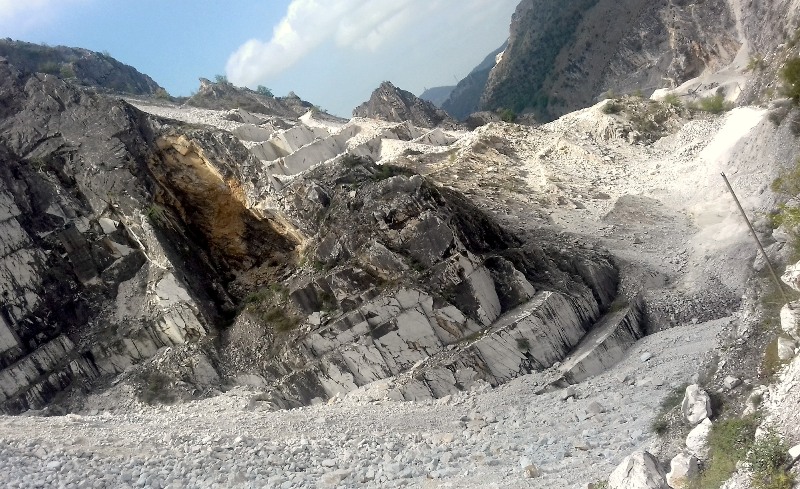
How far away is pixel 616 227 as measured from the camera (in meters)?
32.7

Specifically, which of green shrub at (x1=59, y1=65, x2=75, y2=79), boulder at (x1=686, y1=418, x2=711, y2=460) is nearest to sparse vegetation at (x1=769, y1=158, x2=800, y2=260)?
boulder at (x1=686, y1=418, x2=711, y2=460)

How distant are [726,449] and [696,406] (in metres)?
1.94

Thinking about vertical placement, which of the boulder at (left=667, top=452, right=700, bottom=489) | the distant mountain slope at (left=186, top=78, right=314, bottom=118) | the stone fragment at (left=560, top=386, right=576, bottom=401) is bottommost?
the stone fragment at (left=560, top=386, right=576, bottom=401)

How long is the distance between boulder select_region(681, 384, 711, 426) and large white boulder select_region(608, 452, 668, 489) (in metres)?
1.63

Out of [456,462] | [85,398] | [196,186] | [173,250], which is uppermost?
[196,186]

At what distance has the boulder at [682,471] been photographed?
10758 millimetres

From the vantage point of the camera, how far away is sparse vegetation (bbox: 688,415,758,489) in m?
10.3

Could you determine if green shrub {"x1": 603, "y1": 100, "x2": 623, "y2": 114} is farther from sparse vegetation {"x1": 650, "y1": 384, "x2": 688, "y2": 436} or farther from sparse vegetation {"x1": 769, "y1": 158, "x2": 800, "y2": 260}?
sparse vegetation {"x1": 650, "y1": 384, "x2": 688, "y2": 436}

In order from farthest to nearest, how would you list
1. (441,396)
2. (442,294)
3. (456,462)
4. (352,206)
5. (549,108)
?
1. (549,108)
2. (352,206)
3. (442,294)
4. (441,396)
5. (456,462)

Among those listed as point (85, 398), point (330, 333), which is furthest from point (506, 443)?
point (85, 398)

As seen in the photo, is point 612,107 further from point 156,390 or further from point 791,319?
point 156,390

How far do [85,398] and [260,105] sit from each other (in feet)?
130

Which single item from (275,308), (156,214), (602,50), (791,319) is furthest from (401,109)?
(602,50)

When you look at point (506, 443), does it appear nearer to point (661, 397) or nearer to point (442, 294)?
point (661, 397)
